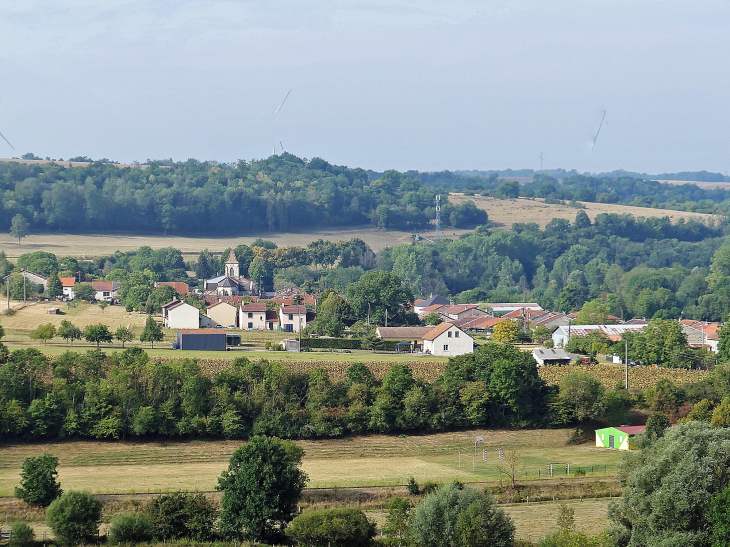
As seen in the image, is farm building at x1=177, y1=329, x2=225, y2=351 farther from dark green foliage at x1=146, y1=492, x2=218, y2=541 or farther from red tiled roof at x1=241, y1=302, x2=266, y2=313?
dark green foliage at x1=146, y1=492, x2=218, y2=541

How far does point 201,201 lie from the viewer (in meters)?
106

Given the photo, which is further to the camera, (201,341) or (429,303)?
(429,303)

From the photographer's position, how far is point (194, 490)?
24.4 meters

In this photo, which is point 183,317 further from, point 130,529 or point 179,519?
point 130,529

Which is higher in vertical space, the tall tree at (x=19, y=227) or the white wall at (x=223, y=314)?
the tall tree at (x=19, y=227)

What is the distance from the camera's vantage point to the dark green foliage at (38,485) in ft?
74.2

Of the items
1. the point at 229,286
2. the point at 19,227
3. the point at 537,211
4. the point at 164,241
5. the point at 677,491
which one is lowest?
the point at 229,286

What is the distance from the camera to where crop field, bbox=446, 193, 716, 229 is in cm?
11569

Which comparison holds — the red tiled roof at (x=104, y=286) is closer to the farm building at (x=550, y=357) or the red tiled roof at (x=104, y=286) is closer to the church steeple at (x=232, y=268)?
the church steeple at (x=232, y=268)

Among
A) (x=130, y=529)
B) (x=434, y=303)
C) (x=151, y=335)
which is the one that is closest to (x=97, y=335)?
(x=151, y=335)

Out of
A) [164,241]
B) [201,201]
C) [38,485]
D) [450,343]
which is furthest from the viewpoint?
[201,201]

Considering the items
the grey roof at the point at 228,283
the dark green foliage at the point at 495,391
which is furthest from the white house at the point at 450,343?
the grey roof at the point at 228,283

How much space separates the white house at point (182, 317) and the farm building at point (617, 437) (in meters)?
22.0

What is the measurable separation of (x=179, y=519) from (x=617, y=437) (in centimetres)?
1606
